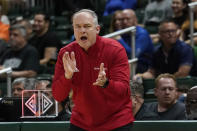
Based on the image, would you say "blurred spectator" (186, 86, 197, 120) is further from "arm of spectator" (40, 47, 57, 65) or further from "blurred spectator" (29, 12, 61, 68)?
"arm of spectator" (40, 47, 57, 65)

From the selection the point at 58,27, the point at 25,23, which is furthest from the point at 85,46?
the point at 58,27

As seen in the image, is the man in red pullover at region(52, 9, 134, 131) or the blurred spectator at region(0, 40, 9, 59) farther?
the blurred spectator at region(0, 40, 9, 59)

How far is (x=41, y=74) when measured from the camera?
8156mm

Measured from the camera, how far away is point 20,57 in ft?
26.5

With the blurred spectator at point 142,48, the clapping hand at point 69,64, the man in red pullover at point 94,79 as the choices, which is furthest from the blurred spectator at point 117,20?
the clapping hand at point 69,64

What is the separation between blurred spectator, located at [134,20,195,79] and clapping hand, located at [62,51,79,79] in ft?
10.1

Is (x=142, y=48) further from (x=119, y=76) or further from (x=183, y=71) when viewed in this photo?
(x=119, y=76)

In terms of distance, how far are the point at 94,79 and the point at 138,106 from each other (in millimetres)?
1545

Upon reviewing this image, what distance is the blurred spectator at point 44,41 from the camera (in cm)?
879

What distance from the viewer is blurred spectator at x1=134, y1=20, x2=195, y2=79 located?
705cm

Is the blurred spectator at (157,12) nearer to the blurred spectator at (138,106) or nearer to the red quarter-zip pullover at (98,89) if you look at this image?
the blurred spectator at (138,106)

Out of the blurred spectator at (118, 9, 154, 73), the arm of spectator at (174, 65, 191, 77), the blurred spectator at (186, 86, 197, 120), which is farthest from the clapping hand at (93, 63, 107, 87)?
the blurred spectator at (118, 9, 154, 73)

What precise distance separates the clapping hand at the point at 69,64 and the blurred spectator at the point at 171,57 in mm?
3069

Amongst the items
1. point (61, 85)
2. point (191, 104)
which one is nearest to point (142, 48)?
point (191, 104)
